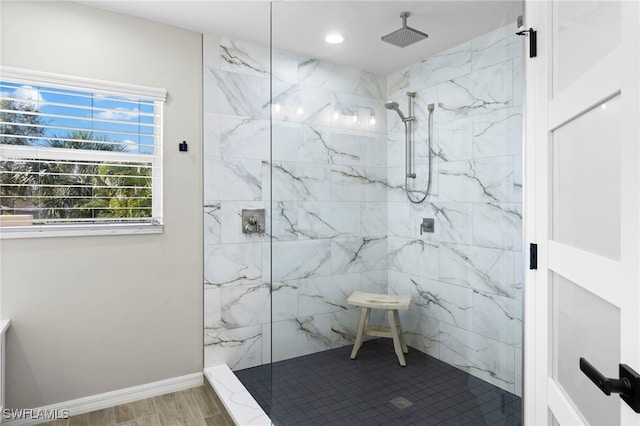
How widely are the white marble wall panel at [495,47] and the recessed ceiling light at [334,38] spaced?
618mm

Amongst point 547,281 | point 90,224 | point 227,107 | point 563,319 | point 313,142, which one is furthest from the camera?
point 227,107

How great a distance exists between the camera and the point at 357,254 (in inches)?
72.4

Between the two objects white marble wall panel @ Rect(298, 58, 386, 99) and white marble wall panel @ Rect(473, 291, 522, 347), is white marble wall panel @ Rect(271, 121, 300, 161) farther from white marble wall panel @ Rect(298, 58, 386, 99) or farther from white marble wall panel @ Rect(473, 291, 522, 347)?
white marble wall panel @ Rect(473, 291, 522, 347)

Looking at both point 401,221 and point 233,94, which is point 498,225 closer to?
point 401,221

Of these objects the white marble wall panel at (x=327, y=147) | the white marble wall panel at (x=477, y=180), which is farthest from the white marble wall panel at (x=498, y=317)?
the white marble wall panel at (x=327, y=147)

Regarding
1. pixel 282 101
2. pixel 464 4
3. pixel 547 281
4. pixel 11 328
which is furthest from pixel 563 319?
pixel 11 328

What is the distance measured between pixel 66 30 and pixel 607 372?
2988mm

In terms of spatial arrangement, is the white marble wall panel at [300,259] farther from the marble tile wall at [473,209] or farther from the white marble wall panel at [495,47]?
the white marble wall panel at [495,47]

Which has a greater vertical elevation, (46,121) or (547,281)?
(46,121)

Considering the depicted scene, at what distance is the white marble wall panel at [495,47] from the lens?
1465 mm

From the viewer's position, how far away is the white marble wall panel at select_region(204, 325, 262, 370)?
279 centimetres

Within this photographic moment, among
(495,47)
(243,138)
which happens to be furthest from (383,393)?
(243,138)

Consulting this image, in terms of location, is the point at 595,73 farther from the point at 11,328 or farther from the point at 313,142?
the point at 11,328

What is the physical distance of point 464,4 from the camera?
158cm
